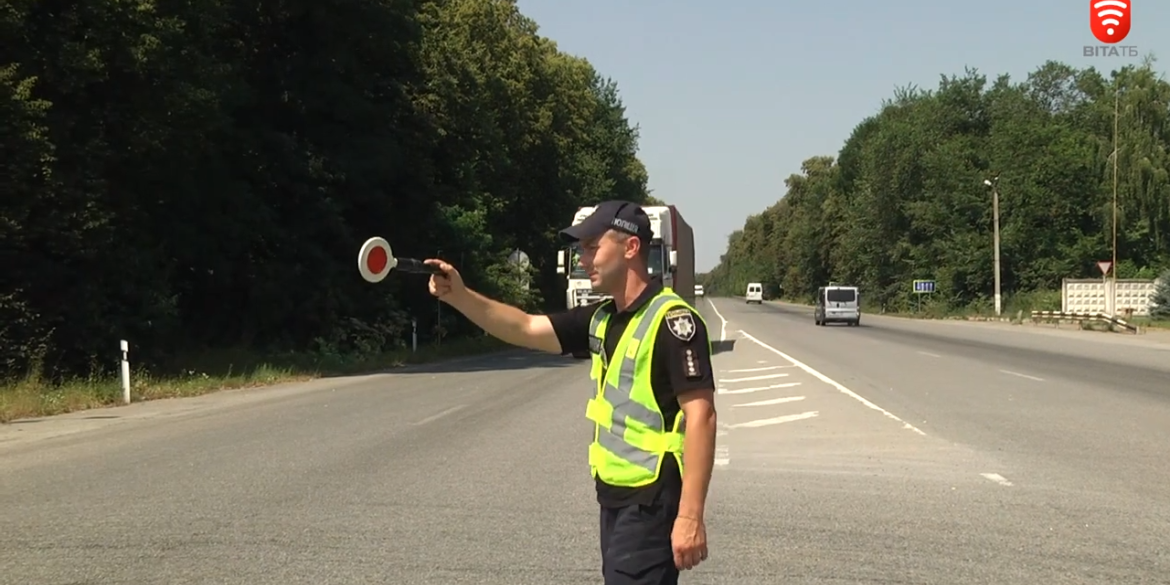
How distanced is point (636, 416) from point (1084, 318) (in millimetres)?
53382

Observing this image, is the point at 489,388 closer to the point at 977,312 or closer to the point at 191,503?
the point at 191,503

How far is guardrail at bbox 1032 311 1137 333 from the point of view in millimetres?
48603

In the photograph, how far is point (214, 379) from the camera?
22.6 metres

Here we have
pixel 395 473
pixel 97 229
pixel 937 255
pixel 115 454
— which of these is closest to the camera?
pixel 395 473

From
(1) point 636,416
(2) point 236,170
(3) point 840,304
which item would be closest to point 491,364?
(2) point 236,170

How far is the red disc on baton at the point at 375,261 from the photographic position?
3834 millimetres

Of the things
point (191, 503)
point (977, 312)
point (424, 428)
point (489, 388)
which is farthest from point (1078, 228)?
point (191, 503)

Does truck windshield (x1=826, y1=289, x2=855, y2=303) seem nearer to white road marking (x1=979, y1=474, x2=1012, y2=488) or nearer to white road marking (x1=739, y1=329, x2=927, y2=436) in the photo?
white road marking (x1=739, y1=329, x2=927, y2=436)

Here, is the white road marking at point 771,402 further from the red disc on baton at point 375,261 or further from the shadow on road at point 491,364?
the red disc on baton at point 375,261

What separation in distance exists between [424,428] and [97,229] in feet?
32.7

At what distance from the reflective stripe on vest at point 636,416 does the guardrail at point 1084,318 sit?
49.2 metres

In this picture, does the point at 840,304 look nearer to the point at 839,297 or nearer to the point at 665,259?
the point at 839,297

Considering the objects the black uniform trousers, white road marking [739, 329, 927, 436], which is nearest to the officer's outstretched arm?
the black uniform trousers

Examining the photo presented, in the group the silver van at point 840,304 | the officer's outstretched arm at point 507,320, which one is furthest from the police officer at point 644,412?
the silver van at point 840,304
